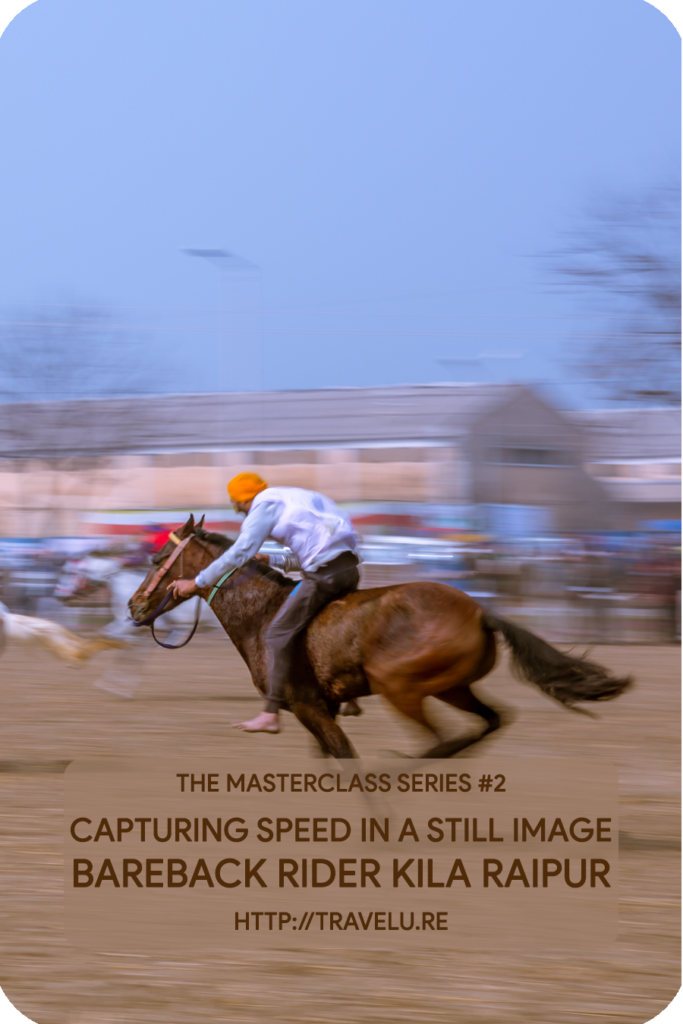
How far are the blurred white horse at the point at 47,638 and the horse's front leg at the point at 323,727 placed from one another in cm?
191

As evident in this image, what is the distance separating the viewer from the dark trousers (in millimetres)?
4375

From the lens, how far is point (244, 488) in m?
4.52

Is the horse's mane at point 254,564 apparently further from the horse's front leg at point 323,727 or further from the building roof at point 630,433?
the building roof at point 630,433

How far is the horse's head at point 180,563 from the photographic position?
15.4 ft

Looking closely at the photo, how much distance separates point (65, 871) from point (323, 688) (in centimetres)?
115

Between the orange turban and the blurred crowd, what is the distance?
7646mm

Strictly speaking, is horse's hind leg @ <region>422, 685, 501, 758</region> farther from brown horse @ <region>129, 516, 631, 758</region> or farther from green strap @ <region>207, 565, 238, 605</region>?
Result: green strap @ <region>207, 565, 238, 605</region>

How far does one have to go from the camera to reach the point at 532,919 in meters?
3.72

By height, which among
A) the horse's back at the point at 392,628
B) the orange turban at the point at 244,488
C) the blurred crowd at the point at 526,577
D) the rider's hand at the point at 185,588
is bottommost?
the blurred crowd at the point at 526,577

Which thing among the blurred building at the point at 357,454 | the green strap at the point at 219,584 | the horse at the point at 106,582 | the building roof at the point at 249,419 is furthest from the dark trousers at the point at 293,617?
the building roof at the point at 249,419

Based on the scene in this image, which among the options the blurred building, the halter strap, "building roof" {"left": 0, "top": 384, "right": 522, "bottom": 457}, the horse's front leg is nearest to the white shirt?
the halter strap

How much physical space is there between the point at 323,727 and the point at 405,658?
1.34ft

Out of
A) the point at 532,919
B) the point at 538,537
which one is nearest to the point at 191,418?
the point at 538,537

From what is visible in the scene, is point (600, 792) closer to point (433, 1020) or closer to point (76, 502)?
point (433, 1020)
